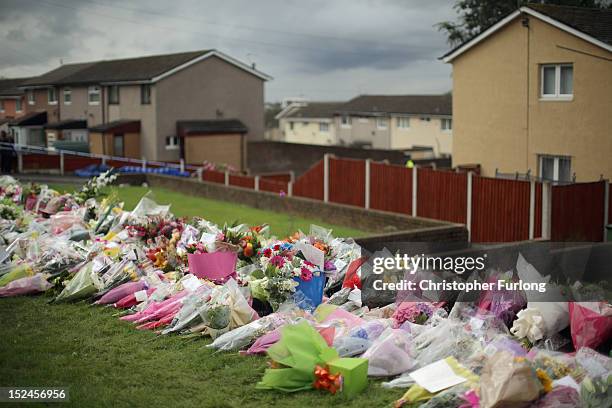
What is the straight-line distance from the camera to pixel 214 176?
3234 cm

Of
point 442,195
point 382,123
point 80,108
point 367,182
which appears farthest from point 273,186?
point 382,123

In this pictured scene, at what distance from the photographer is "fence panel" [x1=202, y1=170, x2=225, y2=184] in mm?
31981

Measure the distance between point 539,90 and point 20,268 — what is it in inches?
633

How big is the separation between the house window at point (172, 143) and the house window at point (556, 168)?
24526 mm

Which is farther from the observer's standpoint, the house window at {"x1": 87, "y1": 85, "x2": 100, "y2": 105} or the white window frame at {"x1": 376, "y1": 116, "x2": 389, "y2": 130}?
the white window frame at {"x1": 376, "y1": 116, "x2": 389, "y2": 130}

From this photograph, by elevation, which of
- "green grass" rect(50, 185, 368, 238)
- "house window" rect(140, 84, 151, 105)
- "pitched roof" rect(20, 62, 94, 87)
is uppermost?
"pitched roof" rect(20, 62, 94, 87)

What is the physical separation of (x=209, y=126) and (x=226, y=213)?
1843cm

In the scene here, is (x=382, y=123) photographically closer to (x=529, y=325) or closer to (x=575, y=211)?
(x=575, y=211)

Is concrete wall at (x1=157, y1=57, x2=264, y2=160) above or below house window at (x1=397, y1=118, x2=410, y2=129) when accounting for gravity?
above

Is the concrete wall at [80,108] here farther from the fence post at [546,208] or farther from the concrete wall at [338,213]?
the fence post at [546,208]

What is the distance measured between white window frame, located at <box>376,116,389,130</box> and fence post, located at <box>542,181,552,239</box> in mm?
38290

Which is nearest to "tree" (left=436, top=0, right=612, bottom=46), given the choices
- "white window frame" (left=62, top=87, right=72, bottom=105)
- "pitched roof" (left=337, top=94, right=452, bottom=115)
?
"pitched roof" (left=337, top=94, right=452, bottom=115)

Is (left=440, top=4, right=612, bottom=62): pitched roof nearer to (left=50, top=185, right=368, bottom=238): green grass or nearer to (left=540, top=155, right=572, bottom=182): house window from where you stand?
(left=540, top=155, right=572, bottom=182): house window

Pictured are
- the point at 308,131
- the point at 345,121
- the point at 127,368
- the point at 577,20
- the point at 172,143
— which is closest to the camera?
the point at 127,368
